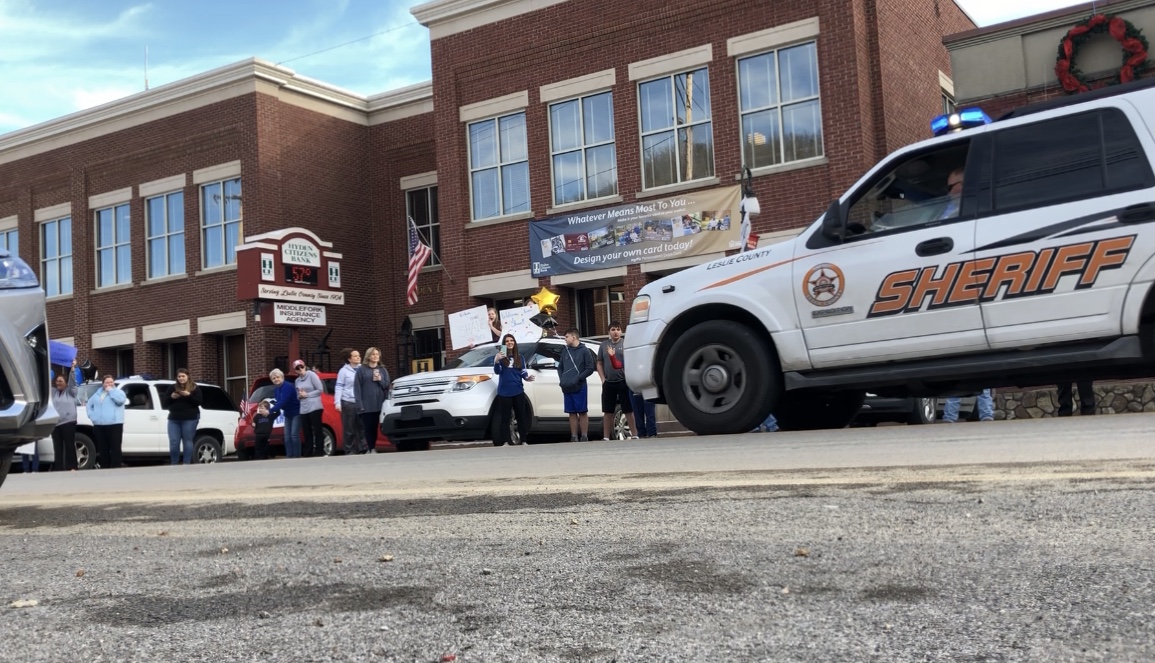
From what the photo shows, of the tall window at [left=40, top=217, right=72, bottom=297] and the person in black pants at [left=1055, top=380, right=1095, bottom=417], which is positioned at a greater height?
the tall window at [left=40, top=217, right=72, bottom=297]

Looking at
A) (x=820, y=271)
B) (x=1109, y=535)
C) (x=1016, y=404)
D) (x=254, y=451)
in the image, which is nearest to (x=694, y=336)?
(x=820, y=271)

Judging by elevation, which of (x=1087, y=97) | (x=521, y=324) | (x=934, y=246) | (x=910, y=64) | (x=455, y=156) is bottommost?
(x=934, y=246)

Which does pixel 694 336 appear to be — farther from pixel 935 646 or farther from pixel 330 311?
pixel 330 311

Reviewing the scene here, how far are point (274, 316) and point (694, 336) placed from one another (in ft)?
57.5

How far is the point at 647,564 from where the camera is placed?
373 cm

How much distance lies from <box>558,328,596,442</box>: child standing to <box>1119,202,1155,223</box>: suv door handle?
810 centimetres

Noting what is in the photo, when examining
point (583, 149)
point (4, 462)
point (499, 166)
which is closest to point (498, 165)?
point (499, 166)

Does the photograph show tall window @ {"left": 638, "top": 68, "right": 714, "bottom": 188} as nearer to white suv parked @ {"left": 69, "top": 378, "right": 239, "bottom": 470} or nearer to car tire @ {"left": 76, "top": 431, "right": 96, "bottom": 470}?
white suv parked @ {"left": 69, "top": 378, "right": 239, "bottom": 470}

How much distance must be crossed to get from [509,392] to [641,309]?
5239 mm

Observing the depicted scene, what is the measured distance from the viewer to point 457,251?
24.8 meters

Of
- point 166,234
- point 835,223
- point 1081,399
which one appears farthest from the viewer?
point 166,234

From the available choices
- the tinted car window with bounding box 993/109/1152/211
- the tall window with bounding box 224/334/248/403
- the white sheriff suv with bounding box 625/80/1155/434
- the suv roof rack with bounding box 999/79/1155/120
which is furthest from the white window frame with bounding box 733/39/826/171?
the tall window with bounding box 224/334/248/403

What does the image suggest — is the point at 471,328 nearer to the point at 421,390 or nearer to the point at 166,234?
the point at 421,390

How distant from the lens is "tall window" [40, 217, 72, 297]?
32.0m
